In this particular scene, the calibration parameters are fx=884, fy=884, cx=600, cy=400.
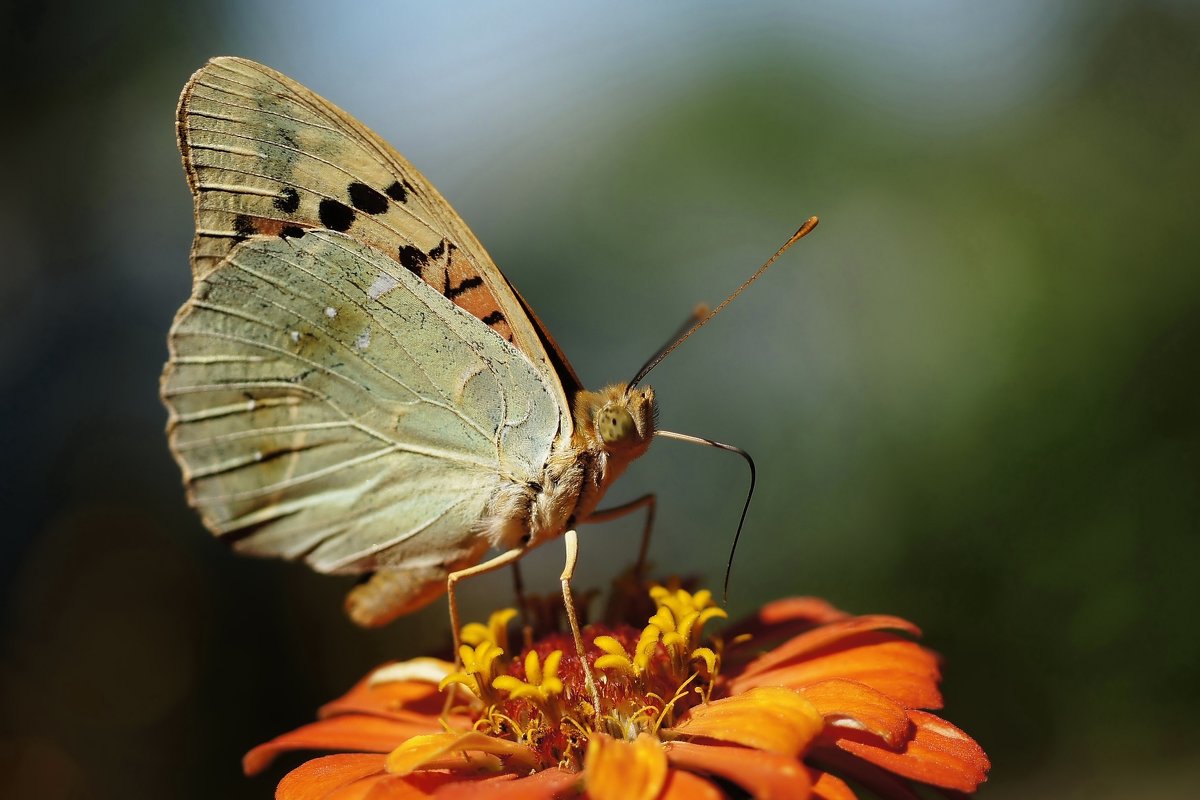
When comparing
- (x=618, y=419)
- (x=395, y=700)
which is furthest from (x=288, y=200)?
(x=395, y=700)

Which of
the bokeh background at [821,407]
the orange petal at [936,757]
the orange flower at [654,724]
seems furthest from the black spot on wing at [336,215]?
the bokeh background at [821,407]

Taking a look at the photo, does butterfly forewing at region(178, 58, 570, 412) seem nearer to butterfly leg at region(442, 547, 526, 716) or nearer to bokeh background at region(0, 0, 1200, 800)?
butterfly leg at region(442, 547, 526, 716)

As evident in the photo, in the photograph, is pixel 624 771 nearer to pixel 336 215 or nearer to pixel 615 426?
pixel 615 426

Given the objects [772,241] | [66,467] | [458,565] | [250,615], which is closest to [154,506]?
[66,467]

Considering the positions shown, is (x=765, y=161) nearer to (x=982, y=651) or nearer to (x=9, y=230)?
(x=982, y=651)

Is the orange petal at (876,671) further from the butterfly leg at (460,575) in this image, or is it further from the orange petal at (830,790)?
the butterfly leg at (460,575)

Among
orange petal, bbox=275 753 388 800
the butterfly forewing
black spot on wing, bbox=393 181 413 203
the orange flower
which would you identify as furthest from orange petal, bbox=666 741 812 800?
black spot on wing, bbox=393 181 413 203

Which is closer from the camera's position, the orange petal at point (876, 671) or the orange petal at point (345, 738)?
the orange petal at point (876, 671)
